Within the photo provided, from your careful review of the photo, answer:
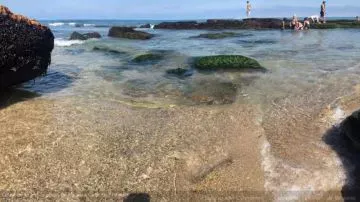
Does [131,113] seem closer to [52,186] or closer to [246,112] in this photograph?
A: [246,112]

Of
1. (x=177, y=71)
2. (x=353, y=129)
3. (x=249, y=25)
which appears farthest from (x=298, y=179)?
(x=249, y=25)

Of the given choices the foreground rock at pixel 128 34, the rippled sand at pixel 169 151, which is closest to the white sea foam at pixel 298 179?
the rippled sand at pixel 169 151

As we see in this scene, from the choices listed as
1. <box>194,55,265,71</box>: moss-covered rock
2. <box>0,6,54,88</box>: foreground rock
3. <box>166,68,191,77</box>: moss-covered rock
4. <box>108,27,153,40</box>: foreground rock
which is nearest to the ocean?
<box>166,68,191,77</box>: moss-covered rock

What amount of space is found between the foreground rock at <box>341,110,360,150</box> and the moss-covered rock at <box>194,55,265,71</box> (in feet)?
18.8

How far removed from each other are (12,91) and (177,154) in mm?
4522

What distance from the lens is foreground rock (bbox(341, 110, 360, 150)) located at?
5.81m

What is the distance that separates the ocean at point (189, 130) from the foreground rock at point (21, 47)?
574mm

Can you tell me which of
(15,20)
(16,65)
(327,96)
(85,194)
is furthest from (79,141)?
(327,96)

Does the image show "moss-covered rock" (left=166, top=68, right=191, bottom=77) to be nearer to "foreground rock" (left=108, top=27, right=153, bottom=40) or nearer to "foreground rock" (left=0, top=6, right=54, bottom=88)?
"foreground rock" (left=0, top=6, right=54, bottom=88)

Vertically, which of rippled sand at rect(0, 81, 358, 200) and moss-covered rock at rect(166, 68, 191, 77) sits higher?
moss-covered rock at rect(166, 68, 191, 77)

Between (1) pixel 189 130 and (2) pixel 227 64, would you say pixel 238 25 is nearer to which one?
(2) pixel 227 64

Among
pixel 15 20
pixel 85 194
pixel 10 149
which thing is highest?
pixel 15 20

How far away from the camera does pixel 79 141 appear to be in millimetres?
6113

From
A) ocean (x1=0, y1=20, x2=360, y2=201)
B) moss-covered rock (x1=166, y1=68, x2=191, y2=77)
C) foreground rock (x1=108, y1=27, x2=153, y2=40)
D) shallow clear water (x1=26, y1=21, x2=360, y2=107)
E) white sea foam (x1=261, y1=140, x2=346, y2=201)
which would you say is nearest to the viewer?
white sea foam (x1=261, y1=140, x2=346, y2=201)
